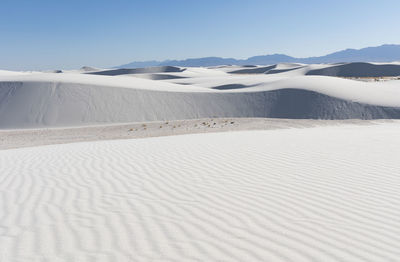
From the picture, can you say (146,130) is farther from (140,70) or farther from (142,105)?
(140,70)

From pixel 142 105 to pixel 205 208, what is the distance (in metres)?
20.9

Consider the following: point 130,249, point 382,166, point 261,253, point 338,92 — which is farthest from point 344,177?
point 338,92

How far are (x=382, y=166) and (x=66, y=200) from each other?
534cm

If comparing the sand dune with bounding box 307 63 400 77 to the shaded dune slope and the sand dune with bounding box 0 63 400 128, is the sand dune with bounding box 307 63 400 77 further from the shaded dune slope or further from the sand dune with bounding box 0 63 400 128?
the shaded dune slope

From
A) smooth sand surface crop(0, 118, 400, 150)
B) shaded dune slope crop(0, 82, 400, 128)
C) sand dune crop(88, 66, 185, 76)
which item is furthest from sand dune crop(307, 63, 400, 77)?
smooth sand surface crop(0, 118, 400, 150)

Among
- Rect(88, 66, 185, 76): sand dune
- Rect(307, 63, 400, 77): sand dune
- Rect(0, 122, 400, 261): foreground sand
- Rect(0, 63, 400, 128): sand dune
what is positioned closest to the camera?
Rect(0, 122, 400, 261): foreground sand

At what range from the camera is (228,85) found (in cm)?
3609

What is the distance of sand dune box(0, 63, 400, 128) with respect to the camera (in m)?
21.3

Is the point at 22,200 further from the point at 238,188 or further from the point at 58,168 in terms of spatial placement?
the point at 238,188

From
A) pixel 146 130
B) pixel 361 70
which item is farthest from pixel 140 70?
pixel 146 130

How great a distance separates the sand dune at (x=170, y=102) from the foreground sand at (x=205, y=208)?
14.9 meters

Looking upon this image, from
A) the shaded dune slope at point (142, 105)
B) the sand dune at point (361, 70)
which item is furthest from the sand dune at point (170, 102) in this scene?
the sand dune at point (361, 70)

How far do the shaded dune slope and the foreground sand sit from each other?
48.1 feet

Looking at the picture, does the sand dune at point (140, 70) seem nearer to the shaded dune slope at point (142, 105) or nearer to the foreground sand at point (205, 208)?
the shaded dune slope at point (142, 105)
